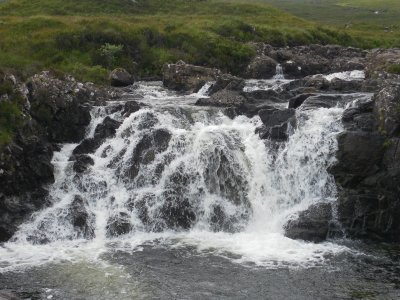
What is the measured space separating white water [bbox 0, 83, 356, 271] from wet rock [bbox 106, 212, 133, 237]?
31 cm

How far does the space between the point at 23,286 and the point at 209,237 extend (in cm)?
1059

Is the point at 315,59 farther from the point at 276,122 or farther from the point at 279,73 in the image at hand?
the point at 276,122

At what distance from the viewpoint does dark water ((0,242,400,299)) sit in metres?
22.9

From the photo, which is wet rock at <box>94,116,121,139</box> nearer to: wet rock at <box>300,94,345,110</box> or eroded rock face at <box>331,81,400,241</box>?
wet rock at <box>300,94,345,110</box>

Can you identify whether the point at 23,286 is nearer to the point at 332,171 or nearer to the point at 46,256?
the point at 46,256

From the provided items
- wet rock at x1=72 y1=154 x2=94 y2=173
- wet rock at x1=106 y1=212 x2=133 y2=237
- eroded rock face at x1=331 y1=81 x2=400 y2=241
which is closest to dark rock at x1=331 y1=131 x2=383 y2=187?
eroded rock face at x1=331 y1=81 x2=400 y2=241

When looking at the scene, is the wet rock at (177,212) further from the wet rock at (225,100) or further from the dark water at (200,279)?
the wet rock at (225,100)

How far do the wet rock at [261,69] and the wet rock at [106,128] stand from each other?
Answer: 2519 centimetres

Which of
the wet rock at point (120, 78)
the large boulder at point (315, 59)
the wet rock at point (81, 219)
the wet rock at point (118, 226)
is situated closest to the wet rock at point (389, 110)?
the wet rock at point (118, 226)

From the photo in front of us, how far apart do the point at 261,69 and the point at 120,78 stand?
1662 centimetres

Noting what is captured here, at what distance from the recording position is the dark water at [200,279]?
2294cm

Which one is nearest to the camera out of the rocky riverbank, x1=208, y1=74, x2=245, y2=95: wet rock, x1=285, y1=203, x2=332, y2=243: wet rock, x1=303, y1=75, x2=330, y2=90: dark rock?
x1=285, y1=203, x2=332, y2=243: wet rock

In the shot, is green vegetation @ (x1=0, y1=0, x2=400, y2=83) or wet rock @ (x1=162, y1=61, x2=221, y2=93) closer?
wet rock @ (x1=162, y1=61, x2=221, y2=93)

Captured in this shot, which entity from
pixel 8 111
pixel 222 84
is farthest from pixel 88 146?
pixel 222 84
